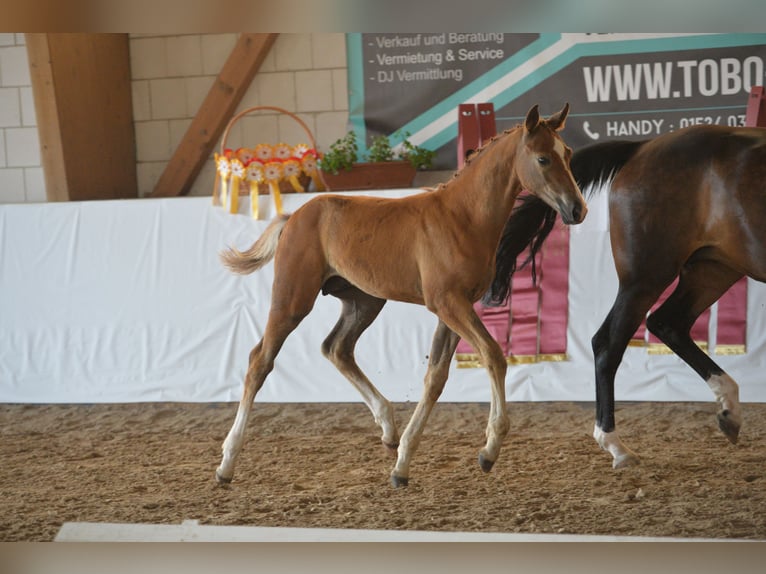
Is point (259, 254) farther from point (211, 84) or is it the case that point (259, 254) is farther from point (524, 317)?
point (211, 84)

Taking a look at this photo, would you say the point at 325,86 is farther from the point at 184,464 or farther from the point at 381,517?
the point at 381,517

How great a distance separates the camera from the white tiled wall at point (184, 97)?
5852 millimetres

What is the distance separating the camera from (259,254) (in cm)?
242

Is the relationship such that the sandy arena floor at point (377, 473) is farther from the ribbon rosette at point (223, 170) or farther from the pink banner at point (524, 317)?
the ribbon rosette at point (223, 170)

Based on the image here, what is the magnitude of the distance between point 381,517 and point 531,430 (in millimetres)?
1549

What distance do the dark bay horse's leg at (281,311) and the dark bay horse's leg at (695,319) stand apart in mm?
1244

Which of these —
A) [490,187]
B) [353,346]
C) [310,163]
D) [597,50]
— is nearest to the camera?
[490,187]

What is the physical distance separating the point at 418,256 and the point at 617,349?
872mm

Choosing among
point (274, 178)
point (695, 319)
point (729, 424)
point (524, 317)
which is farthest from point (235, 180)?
point (729, 424)

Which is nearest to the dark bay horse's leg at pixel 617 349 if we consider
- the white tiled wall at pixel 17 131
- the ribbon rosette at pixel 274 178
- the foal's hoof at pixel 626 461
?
the foal's hoof at pixel 626 461

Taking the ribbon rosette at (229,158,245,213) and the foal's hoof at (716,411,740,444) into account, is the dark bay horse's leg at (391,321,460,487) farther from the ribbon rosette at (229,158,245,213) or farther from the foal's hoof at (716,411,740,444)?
the ribbon rosette at (229,158,245,213)

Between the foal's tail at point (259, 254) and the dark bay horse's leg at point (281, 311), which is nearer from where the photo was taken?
the dark bay horse's leg at point (281, 311)

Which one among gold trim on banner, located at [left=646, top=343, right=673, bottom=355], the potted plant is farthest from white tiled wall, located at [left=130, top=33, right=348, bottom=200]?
Answer: gold trim on banner, located at [left=646, top=343, right=673, bottom=355]
